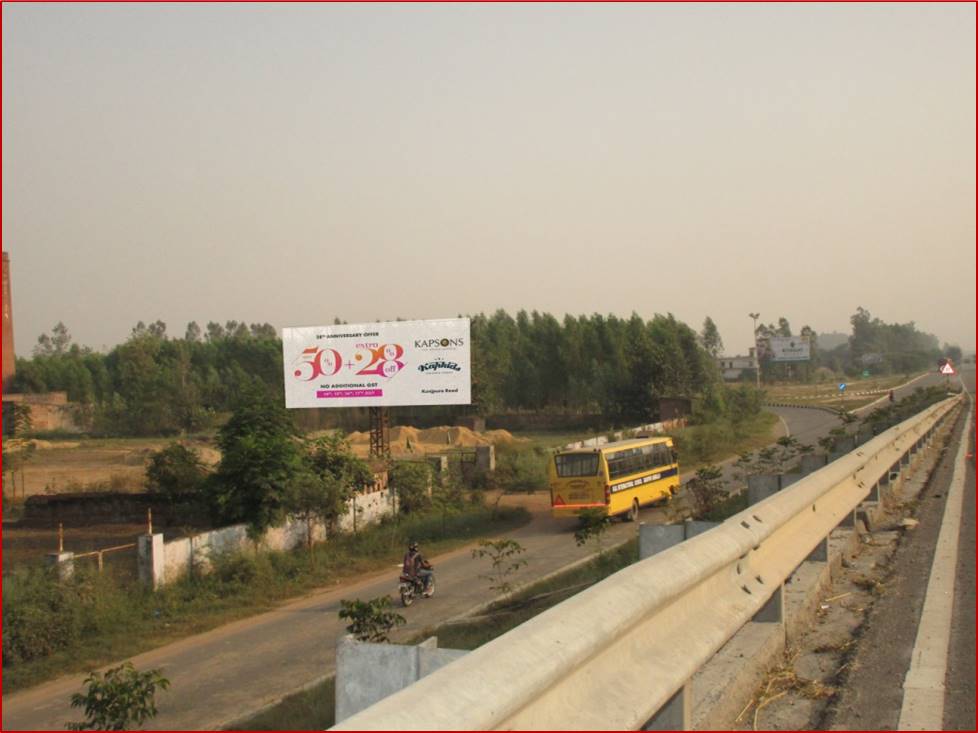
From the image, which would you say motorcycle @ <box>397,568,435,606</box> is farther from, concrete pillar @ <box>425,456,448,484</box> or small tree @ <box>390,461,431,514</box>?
concrete pillar @ <box>425,456,448,484</box>

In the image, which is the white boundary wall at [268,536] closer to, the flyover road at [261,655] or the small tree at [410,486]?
the small tree at [410,486]

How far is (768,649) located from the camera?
4688 mm

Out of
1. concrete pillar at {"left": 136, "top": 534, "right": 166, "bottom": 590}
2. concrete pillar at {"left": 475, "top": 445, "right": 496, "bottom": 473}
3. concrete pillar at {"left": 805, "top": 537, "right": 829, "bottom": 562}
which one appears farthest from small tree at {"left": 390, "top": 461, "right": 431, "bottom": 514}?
concrete pillar at {"left": 805, "top": 537, "right": 829, "bottom": 562}

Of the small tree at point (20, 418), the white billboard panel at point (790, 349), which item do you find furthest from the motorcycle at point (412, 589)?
the white billboard panel at point (790, 349)

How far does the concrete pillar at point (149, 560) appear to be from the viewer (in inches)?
728

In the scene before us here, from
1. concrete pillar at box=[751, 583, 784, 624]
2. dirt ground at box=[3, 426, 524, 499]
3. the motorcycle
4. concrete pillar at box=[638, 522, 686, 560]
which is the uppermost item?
concrete pillar at box=[638, 522, 686, 560]

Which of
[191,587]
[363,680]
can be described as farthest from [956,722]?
[191,587]

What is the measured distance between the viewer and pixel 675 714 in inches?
134

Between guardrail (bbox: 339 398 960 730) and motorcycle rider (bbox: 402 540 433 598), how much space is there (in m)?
13.3

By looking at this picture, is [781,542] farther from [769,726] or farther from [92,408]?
[92,408]

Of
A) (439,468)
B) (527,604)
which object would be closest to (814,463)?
(527,604)

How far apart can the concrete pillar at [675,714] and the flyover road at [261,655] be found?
9088 mm

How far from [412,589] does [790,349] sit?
131 meters

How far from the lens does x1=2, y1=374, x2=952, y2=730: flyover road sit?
12266 millimetres
